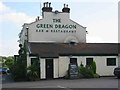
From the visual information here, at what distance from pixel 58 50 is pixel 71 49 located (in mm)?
1749

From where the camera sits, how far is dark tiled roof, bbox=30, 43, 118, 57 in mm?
36547

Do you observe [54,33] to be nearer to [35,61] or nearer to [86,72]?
[35,61]

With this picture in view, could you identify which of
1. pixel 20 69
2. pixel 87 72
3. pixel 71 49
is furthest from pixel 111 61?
pixel 20 69

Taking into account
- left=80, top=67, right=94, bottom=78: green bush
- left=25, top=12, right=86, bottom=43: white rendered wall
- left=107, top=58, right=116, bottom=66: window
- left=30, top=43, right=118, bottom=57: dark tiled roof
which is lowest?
left=80, top=67, right=94, bottom=78: green bush

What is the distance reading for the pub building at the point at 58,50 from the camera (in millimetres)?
35594

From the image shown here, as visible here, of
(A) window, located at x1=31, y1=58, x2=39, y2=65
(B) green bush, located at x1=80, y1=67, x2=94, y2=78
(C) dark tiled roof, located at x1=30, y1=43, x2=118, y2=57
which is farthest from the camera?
(C) dark tiled roof, located at x1=30, y1=43, x2=118, y2=57

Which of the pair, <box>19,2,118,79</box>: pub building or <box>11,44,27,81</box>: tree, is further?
<box>19,2,118,79</box>: pub building

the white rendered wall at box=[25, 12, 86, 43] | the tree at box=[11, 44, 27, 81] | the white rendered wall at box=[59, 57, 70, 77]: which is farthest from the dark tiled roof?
the white rendered wall at box=[25, 12, 86, 43]

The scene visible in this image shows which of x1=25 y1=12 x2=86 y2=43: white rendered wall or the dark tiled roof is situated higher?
x1=25 y1=12 x2=86 y2=43: white rendered wall

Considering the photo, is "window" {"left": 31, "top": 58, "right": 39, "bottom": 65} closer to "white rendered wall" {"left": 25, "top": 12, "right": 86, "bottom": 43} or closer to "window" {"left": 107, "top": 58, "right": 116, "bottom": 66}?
"window" {"left": 107, "top": 58, "right": 116, "bottom": 66}

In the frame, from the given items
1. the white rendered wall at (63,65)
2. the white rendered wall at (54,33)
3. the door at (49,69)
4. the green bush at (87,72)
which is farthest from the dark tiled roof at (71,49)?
the white rendered wall at (54,33)

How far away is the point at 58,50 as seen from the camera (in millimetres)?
37719

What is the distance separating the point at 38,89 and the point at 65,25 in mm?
27156

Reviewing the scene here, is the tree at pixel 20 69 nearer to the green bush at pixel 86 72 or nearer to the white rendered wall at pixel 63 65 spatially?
the white rendered wall at pixel 63 65
